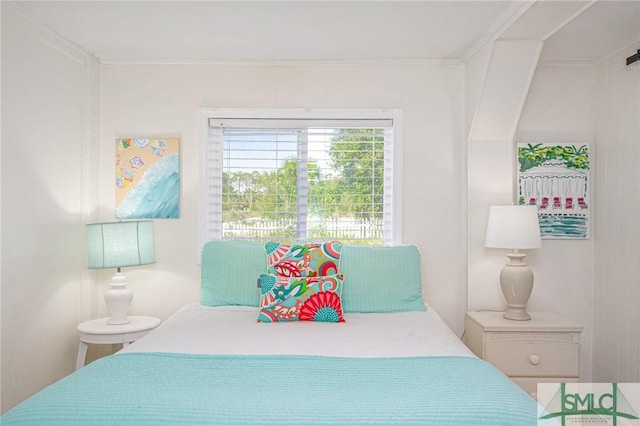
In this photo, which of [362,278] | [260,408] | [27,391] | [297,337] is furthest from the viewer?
[362,278]

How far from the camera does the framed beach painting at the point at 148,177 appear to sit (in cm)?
348

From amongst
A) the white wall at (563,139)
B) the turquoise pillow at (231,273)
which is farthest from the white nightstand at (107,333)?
the white wall at (563,139)

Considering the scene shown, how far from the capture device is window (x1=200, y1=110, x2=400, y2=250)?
3.54m

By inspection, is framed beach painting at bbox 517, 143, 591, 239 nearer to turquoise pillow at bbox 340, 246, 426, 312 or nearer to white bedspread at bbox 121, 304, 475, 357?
turquoise pillow at bbox 340, 246, 426, 312

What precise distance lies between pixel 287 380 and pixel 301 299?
3.22 ft

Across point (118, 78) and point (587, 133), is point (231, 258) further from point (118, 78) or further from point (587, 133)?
point (587, 133)

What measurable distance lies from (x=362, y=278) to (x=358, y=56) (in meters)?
1.49

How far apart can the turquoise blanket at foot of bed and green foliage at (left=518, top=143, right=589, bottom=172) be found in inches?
71.5

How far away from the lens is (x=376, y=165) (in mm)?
3545

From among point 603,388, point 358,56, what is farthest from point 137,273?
point 603,388

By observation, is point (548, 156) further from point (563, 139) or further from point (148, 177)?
point (148, 177)

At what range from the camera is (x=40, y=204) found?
286cm

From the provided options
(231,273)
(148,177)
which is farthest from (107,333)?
(148,177)

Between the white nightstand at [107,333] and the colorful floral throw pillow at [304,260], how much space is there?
2.85 feet
